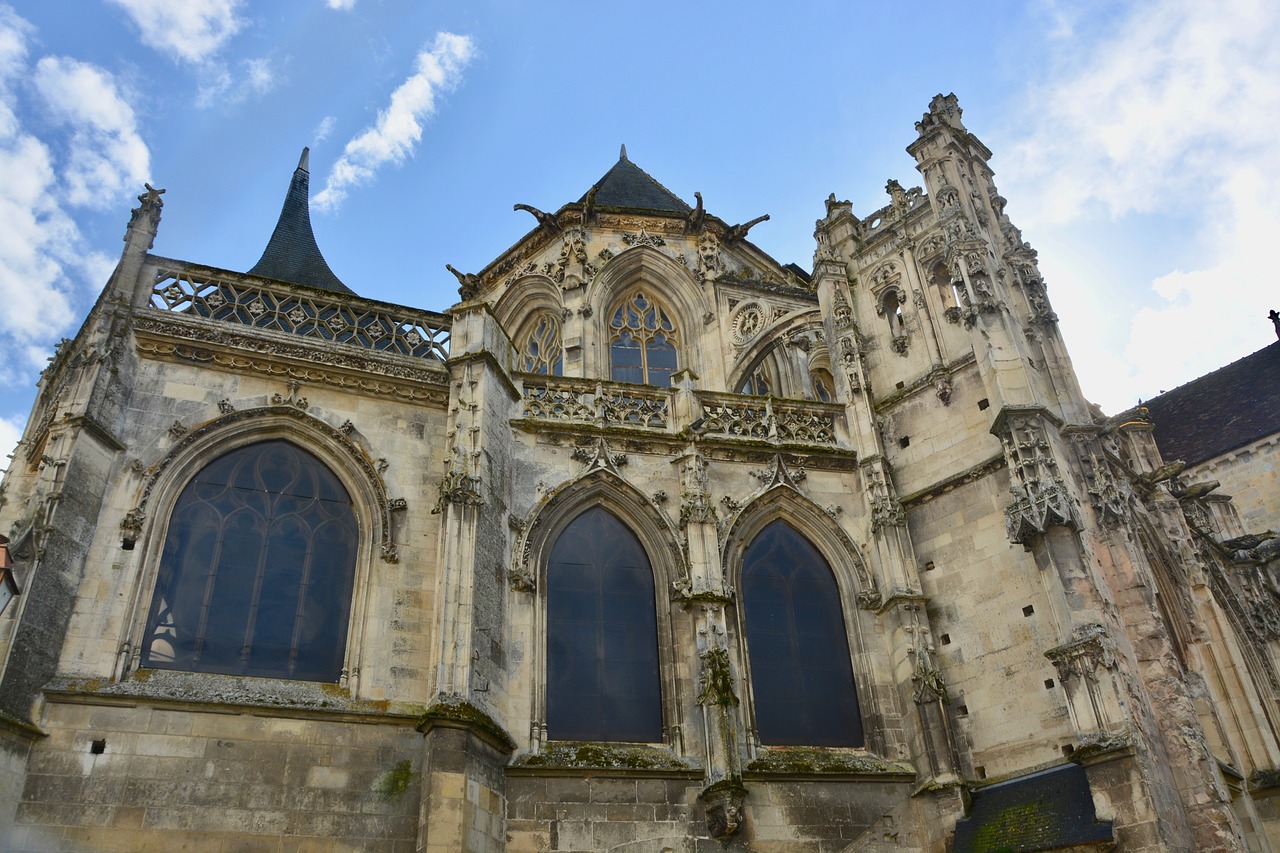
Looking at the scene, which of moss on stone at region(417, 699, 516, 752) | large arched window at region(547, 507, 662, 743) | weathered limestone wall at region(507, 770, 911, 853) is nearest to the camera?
moss on stone at region(417, 699, 516, 752)

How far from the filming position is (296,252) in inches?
848

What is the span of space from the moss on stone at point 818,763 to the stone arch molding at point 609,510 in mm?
2119

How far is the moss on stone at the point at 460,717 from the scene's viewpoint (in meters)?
8.80

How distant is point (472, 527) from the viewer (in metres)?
10.2

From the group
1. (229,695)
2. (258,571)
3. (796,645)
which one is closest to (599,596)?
(796,645)

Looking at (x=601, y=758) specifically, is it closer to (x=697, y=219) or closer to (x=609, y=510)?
(x=609, y=510)

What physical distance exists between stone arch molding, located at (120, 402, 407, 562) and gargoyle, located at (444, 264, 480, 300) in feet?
28.9

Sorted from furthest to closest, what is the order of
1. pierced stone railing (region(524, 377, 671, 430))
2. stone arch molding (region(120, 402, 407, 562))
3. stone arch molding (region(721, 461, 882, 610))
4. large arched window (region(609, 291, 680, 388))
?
large arched window (region(609, 291, 680, 388)) < pierced stone railing (region(524, 377, 671, 430)) < stone arch molding (region(721, 461, 882, 610)) < stone arch molding (region(120, 402, 407, 562))

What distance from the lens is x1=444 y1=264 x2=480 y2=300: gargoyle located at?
1947cm

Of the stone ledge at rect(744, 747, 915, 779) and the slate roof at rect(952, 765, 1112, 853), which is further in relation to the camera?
the stone ledge at rect(744, 747, 915, 779)

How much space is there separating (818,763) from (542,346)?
1003cm

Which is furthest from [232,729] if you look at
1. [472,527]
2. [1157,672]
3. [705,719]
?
[1157,672]

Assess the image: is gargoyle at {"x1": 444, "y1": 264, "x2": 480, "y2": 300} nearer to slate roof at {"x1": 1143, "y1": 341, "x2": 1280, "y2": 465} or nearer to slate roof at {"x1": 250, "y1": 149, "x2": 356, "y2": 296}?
slate roof at {"x1": 250, "y1": 149, "x2": 356, "y2": 296}

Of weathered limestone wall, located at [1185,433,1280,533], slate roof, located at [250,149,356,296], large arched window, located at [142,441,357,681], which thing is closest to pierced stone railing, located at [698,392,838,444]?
large arched window, located at [142,441,357,681]
